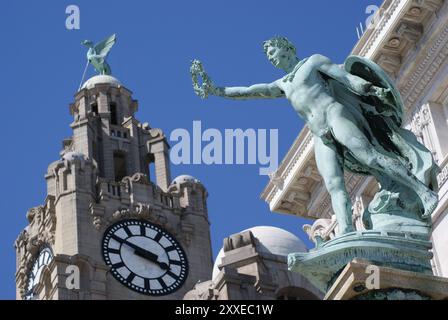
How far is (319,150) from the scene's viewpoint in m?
18.7

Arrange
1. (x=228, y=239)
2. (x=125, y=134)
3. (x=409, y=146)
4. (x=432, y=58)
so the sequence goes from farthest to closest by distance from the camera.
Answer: (x=125, y=134), (x=228, y=239), (x=432, y=58), (x=409, y=146)

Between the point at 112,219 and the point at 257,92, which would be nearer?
the point at 257,92

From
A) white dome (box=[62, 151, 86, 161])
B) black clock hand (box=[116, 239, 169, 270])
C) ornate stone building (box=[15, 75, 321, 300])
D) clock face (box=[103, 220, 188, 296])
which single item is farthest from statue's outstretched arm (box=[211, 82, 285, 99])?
white dome (box=[62, 151, 86, 161])

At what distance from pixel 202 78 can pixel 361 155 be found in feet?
8.02

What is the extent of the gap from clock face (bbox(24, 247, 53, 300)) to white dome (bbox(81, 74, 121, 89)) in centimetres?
1131

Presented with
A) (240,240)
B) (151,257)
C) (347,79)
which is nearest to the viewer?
(347,79)

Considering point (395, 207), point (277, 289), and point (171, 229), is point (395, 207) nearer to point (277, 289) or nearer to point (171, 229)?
point (277, 289)

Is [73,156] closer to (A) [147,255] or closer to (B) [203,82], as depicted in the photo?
(A) [147,255]

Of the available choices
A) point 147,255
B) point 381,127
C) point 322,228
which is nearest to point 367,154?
point 381,127

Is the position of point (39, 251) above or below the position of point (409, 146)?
above

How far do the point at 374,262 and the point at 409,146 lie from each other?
1864 mm

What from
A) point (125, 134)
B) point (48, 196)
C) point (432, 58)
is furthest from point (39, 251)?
point (432, 58)

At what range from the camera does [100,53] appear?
96.3 meters

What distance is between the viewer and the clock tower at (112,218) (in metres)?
79.8
